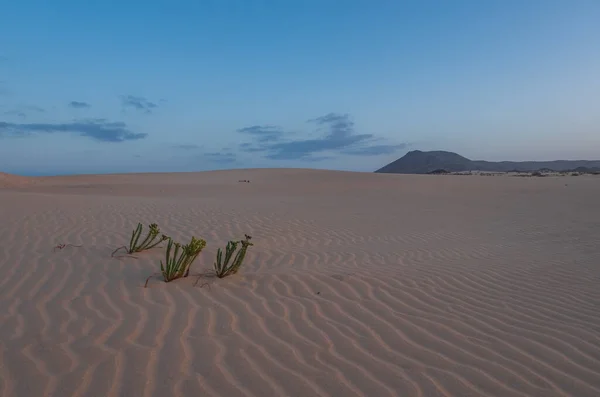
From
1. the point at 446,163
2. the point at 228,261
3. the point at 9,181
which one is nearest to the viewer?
the point at 228,261

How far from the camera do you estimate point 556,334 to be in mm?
3627

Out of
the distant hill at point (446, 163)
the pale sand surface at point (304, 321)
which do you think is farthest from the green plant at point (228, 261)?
the distant hill at point (446, 163)

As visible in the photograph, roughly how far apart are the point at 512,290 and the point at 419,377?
2.64 metres

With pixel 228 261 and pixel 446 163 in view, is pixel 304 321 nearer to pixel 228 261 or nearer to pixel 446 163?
pixel 228 261

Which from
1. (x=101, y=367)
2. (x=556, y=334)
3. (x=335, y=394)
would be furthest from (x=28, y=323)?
(x=556, y=334)

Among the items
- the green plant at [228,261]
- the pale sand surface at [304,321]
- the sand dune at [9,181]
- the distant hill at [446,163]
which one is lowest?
the pale sand surface at [304,321]

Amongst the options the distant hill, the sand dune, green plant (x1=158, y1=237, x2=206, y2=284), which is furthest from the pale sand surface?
the distant hill

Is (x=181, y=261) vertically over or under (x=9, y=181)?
under

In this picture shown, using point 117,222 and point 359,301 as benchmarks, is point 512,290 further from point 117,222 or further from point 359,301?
point 117,222

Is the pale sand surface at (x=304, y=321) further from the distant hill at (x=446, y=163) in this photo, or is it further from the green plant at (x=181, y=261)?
the distant hill at (x=446, y=163)

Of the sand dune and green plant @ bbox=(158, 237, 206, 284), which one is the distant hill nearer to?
the sand dune

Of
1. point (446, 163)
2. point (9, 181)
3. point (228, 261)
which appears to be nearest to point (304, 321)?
point (228, 261)

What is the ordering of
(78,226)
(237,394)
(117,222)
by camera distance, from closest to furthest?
1. (237,394)
2. (78,226)
3. (117,222)

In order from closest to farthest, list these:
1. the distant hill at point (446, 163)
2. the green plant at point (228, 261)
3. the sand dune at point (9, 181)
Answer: the green plant at point (228, 261)
the sand dune at point (9, 181)
the distant hill at point (446, 163)
